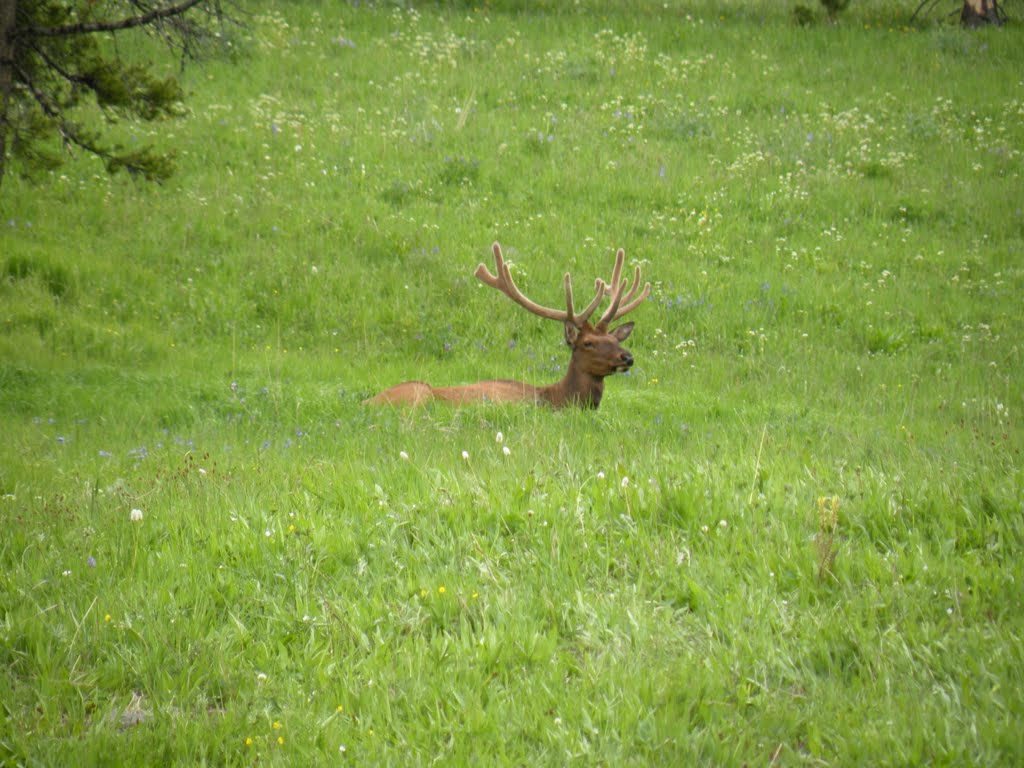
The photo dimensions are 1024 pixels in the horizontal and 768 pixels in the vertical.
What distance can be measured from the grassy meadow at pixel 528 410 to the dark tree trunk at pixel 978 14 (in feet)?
1.64

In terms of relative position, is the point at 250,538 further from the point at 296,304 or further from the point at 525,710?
the point at 296,304

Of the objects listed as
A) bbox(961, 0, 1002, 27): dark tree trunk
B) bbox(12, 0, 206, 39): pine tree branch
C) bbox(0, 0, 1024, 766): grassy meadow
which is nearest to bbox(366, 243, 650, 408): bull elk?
bbox(0, 0, 1024, 766): grassy meadow

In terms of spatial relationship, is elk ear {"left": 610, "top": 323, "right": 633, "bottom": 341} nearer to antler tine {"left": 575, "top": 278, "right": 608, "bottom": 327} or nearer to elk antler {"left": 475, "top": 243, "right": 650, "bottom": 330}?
elk antler {"left": 475, "top": 243, "right": 650, "bottom": 330}

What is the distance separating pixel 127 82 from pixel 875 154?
1195 cm

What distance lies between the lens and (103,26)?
9.23m

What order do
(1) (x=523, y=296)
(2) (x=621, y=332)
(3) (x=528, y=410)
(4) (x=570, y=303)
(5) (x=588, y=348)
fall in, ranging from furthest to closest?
(1) (x=523, y=296), (2) (x=621, y=332), (5) (x=588, y=348), (4) (x=570, y=303), (3) (x=528, y=410)

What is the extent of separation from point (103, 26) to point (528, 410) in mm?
4790

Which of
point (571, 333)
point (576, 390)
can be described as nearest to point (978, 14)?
point (571, 333)

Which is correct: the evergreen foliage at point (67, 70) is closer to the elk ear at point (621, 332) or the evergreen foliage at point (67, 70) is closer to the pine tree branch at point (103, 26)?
the pine tree branch at point (103, 26)

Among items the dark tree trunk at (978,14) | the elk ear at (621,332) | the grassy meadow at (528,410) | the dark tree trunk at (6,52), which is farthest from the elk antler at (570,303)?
the dark tree trunk at (978,14)

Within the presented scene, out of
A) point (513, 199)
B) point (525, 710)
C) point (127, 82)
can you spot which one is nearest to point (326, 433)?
point (127, 82)

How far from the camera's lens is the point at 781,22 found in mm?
23453

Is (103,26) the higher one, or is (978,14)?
(978,14)

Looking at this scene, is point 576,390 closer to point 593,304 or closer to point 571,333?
point 571,333
